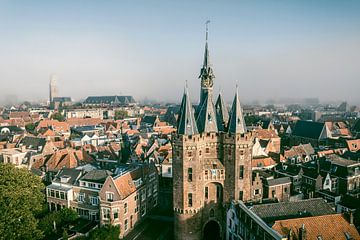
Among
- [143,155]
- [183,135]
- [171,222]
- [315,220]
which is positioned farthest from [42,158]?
[315,220]

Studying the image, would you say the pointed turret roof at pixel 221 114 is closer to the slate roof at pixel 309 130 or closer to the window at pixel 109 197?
the window at pixel 109 197

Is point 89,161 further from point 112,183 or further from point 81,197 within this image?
point 112,183

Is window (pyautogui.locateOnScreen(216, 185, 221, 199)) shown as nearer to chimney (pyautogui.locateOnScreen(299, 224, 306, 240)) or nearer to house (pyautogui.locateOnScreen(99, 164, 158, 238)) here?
house (pyautogui.locateOnScreen(99, 164, 158, 238))

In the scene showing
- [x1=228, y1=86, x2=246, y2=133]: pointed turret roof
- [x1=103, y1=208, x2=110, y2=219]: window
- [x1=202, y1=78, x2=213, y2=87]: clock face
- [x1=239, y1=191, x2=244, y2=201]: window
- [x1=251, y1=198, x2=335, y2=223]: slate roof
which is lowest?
[x1=103, y1=208, x2=110, y2=219]: window

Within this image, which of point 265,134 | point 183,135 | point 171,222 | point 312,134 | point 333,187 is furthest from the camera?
point 312,134

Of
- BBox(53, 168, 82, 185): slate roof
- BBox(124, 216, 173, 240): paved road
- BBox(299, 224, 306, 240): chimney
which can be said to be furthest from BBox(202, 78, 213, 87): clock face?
BBox(53, 168, 82, 185): slate roof

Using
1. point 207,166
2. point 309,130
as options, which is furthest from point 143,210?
point 309,130
